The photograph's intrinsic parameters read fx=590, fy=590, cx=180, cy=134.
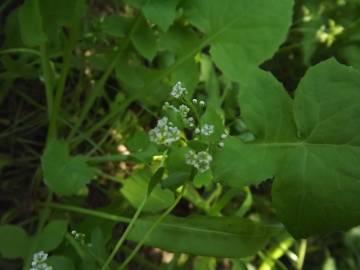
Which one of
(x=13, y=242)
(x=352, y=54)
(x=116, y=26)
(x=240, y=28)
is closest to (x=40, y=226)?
(x=13, y=242)

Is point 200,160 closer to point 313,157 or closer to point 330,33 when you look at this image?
point 313,157

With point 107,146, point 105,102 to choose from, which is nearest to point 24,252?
point 107,146

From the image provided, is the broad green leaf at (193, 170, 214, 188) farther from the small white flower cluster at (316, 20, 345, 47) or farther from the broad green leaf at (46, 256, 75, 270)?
the small white flower cluster at (316, 20, 345, 47)

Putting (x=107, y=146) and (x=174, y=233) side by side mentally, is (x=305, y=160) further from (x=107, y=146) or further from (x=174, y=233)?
(x=107, y=146)

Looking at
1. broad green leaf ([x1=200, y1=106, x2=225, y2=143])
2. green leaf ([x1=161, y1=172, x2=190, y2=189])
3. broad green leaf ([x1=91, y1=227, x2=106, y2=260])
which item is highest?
broad green leaf ([x1=200, y1=106, x2=225, y2=143])

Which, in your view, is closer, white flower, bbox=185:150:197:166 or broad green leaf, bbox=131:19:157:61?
white flower, bbox=185:150:197:166

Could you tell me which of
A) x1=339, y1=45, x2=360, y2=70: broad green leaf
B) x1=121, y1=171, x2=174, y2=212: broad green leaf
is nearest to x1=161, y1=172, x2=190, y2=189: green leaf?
x1=121, y1=171, x2=174, y2=212: broad green leaf
